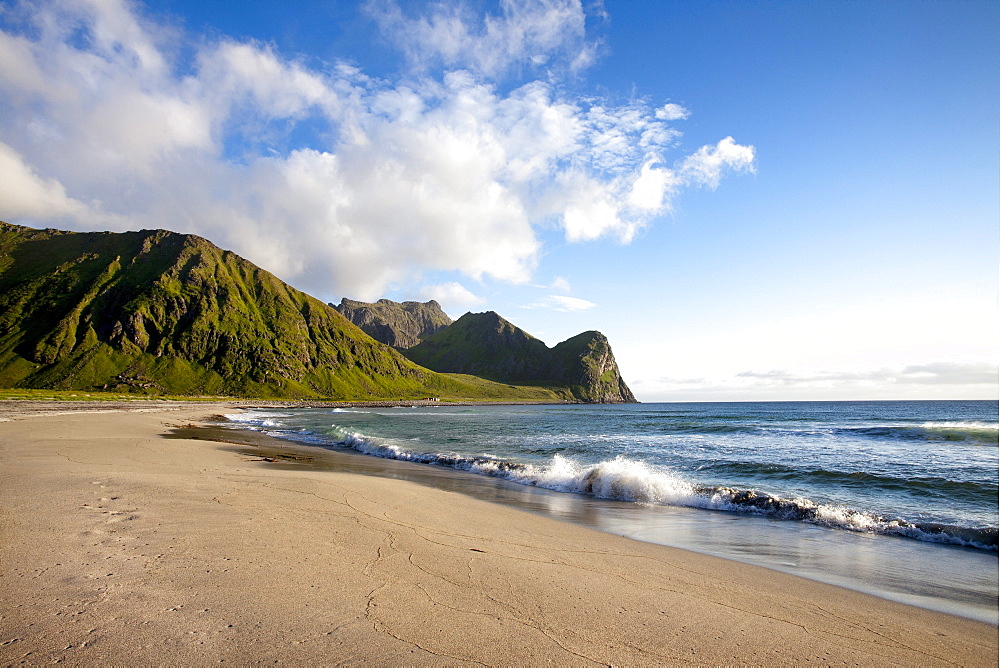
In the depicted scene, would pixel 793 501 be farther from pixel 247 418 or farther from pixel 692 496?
pixel 247 418

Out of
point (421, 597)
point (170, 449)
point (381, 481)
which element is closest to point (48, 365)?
point (170, 449)

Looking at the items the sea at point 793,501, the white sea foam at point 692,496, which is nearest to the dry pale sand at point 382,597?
the sea at point 793,501

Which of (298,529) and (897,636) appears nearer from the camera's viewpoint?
(897,636)

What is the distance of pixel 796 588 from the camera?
857 cm

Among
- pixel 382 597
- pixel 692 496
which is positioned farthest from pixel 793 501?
pixel 382 597

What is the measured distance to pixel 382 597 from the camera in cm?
624

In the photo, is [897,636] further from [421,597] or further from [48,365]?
[48,365]

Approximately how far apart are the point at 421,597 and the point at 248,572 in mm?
2809

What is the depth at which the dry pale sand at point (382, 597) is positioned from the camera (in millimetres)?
4875

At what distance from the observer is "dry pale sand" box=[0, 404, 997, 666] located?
4875 mm

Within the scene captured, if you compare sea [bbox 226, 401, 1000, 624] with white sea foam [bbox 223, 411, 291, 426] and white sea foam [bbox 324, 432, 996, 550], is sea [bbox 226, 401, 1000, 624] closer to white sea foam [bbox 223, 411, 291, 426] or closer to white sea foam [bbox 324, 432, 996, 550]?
white sea foam [bbox 324, 432, 996, 550]

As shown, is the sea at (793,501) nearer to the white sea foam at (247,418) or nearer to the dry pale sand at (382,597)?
the dry pale sand at (382,597)

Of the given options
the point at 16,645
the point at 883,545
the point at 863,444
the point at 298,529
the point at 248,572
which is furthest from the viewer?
the point at 863,444

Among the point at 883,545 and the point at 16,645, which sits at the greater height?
the point at 16,645
